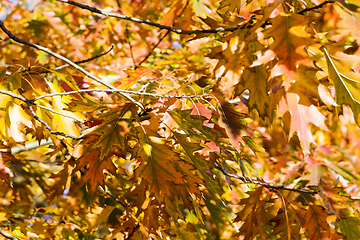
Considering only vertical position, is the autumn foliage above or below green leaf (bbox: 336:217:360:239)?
above

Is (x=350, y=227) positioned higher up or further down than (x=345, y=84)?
further down

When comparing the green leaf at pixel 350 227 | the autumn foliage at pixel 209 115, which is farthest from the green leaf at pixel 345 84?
the green leaf at pixel 350 227

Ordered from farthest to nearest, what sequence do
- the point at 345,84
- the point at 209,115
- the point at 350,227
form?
the point at 350,227 < the point at 209,115 < the point at 345,84

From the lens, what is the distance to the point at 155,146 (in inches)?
43.0

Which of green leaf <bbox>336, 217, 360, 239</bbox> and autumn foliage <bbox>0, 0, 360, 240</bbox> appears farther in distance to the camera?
green leaf <bbox>336, 217, 360, 239</bbox>

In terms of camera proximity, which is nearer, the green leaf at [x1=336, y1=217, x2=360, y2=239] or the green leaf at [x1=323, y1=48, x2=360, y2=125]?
the green leaf at [x1=323, y1=48, x2=360, y2=125]

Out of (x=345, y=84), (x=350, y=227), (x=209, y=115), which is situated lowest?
(x=350, y=227)

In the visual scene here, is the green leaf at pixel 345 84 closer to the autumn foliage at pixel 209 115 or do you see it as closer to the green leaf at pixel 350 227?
the autumn foliage at pixel 209 115

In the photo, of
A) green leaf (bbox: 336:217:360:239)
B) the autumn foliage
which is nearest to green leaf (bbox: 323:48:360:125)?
the autumn foliage

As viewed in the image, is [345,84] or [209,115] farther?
[209,115]

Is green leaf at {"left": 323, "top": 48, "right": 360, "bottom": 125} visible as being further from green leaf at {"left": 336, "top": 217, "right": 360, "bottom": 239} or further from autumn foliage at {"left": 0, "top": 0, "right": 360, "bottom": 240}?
green leaf at {"left": 336, "top": 217, "right": 360, "bottom": 239}

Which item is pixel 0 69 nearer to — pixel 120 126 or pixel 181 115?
pixel 120 126

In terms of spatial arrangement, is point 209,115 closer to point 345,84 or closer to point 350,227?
point 345,84

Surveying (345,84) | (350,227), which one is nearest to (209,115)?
(345,84)
